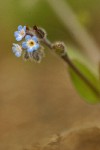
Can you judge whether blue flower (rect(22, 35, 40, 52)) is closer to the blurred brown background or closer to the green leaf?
the blurred brown background

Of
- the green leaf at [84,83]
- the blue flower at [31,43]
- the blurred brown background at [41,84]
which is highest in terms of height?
the blurred brown background at [41,84]

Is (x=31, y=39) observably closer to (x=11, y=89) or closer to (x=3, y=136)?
(x=3, y=136)

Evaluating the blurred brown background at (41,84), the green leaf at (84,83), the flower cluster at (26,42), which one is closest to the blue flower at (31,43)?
the flower cluster at (26,42)

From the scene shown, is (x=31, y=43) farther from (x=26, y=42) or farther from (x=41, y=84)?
(x=41, y=84)

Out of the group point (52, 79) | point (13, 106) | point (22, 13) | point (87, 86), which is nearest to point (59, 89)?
point (52, 79)

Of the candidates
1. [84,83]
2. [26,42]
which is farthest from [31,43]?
[84,83]

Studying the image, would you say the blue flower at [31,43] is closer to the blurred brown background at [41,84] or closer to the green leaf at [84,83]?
the blurred brown background at [41,84]
